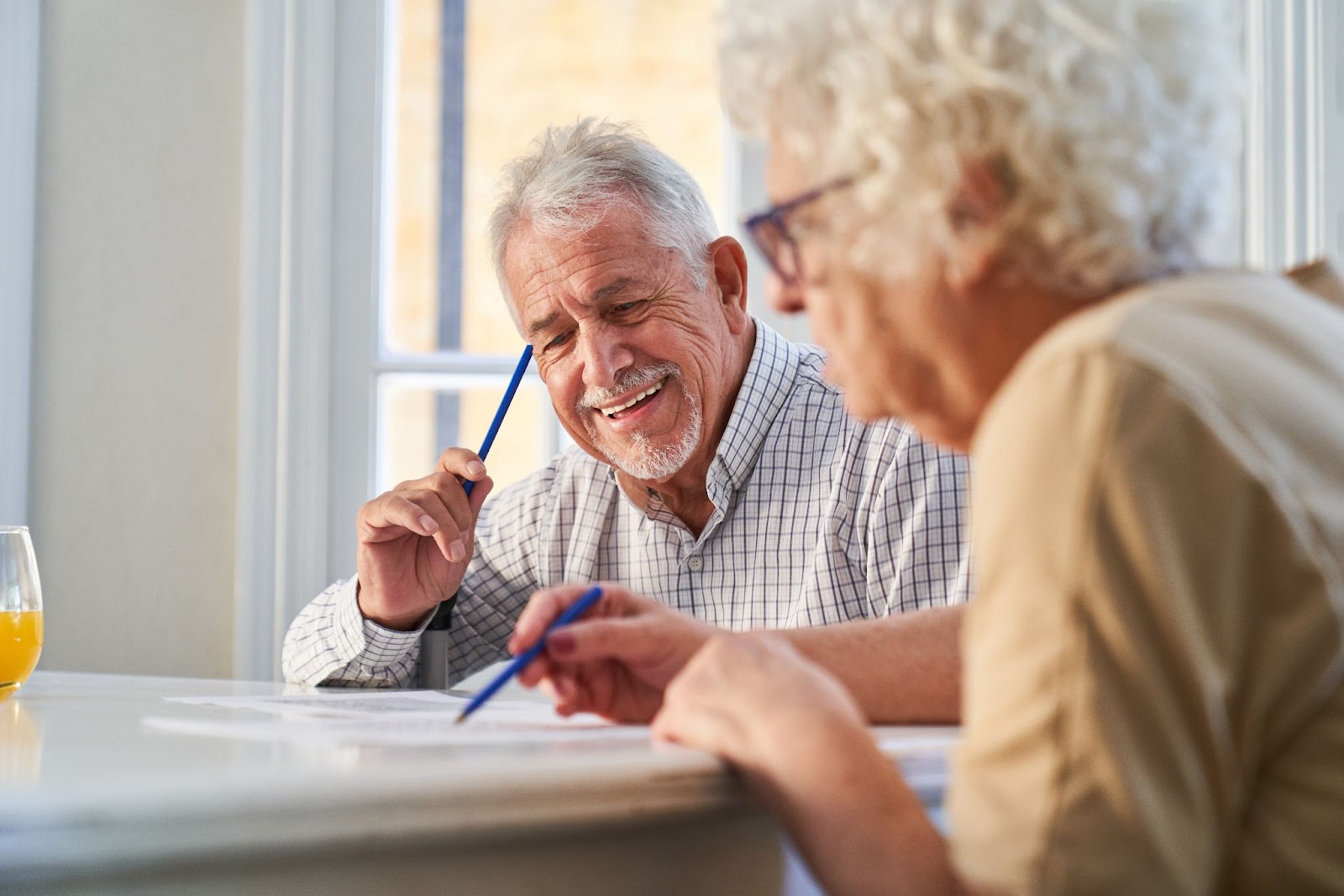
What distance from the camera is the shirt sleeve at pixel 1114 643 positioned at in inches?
21.1

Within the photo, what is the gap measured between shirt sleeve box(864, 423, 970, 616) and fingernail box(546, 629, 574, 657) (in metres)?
0.68

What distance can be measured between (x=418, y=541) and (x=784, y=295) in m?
0.91

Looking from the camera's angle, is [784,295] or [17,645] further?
[17,645]

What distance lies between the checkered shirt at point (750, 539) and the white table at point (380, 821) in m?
0.78

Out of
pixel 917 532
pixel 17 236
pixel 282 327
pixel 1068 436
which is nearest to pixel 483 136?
pixel 282 327

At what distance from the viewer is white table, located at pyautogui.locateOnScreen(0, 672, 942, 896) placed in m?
0.61

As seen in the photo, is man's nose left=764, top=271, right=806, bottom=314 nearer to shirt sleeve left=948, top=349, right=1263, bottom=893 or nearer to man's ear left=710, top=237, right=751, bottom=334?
shirt sleeve left=948, top=349, right=1263, bottom=893

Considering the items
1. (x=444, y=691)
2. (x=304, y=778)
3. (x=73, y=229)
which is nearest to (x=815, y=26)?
(x=304, y=778)

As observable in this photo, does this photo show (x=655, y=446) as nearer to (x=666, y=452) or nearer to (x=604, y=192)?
(x=666, y=452)

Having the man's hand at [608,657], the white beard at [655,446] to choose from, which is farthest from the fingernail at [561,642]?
the white beard at [655,446]

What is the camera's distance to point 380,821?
2.05 ft

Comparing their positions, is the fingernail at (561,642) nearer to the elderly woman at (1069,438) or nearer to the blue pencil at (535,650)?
the blue pencil at (535,650)

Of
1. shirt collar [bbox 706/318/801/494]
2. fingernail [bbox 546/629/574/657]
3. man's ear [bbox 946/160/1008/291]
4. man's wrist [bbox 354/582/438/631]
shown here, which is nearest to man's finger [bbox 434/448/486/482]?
man's wrist [bbox 354/582/438/631]

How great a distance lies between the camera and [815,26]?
73 centimetres
